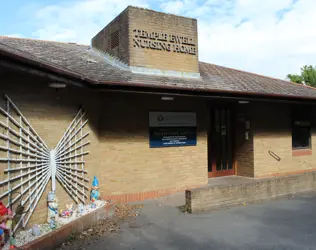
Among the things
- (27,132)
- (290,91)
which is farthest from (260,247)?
(290,91)

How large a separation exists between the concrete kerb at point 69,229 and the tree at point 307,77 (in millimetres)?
34155

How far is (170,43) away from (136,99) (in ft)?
7.73

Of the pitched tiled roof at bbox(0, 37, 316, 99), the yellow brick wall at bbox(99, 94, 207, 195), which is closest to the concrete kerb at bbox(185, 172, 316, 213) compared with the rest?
the yellow brick wall at bbox(99, 94, 207, 195)

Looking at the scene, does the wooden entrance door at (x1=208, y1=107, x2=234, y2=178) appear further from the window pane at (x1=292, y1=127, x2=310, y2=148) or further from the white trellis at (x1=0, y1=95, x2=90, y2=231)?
the white trellis at (x1=0, y1=95, x2=90, y2=231)

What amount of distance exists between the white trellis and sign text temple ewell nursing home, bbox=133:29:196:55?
3.40m

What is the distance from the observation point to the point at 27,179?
533 centimetres

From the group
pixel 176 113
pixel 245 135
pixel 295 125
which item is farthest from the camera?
pixel 295 125

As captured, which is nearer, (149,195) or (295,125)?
(149,195)

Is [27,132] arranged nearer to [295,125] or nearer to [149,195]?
[149,195]

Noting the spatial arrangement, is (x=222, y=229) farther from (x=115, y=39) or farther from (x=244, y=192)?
(x=115, y=39)

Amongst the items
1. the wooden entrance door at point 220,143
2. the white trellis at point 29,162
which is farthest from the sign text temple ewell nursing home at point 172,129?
the white trellis at point 29,162

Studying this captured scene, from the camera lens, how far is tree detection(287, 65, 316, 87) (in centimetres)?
3531

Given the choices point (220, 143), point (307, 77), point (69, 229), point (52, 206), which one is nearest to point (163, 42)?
point (220, 143)

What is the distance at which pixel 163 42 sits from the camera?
31.0 ft
